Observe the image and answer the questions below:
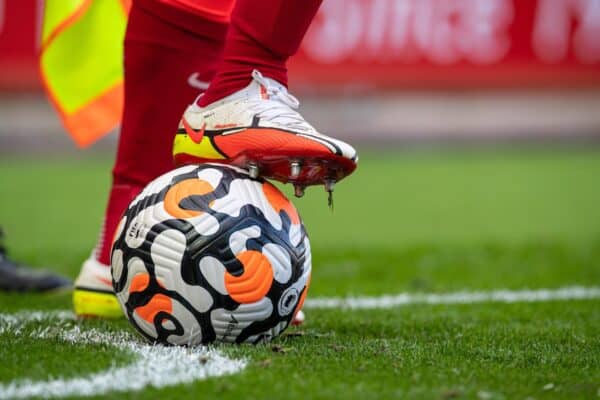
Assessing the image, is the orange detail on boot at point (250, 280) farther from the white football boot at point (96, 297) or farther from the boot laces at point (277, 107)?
the white football boot at point (96, 297)

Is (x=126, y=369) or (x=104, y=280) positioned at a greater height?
(x=126, y=369)

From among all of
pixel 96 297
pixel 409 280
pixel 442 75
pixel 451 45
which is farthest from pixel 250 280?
pixel 451 45

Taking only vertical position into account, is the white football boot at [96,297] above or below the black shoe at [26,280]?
above

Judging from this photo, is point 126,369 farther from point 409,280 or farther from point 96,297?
point 409,280

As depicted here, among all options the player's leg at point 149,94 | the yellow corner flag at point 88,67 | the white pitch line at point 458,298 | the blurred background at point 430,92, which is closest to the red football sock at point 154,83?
the player's leg at point 149,94

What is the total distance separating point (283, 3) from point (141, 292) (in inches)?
28.1

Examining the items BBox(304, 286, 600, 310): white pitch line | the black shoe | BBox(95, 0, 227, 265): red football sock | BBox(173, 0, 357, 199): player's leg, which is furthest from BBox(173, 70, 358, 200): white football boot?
the black shoe

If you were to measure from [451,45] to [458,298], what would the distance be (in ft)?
32.5

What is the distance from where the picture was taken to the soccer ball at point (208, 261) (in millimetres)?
2039

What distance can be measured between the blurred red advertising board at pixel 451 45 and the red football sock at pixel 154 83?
30.9ft

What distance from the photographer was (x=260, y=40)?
2252mm

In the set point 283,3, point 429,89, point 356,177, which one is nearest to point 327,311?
point 283,3

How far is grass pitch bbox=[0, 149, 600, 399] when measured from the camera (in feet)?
5.82

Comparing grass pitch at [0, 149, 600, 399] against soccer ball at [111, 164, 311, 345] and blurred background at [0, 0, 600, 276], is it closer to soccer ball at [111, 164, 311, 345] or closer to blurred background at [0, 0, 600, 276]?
soccer ball at [111, 164, 311, 345]
